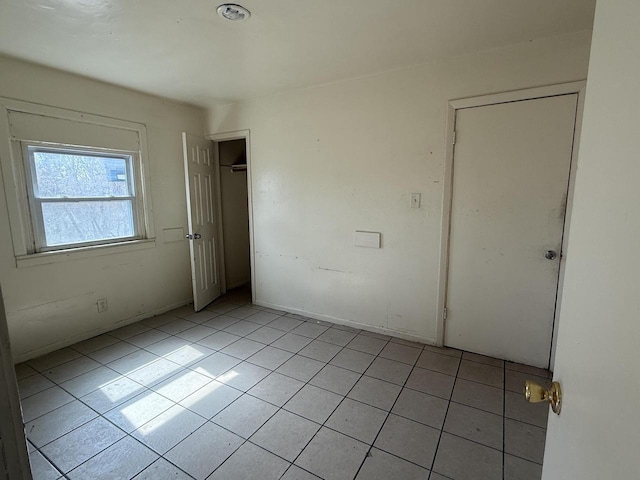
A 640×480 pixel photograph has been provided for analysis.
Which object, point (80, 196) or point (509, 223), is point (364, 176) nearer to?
point (509, 223)

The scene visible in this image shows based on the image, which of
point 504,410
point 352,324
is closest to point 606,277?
point 504,410

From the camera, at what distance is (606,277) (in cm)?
49

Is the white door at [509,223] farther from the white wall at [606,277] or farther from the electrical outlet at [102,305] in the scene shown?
the electrical outlet at [102,305]

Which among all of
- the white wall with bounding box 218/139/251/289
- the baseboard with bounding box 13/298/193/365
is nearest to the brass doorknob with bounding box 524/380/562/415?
the baseboard with bounding box 13/298/193/365

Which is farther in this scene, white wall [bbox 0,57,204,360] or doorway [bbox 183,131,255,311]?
doorway [bbox 183,131,255,311]

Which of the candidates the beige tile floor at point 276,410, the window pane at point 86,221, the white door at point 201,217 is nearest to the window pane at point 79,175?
the window pane at point 86,221

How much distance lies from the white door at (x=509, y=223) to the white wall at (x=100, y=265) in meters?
3.05

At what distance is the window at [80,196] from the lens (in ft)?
8.48

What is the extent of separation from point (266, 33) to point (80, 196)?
2.25 metres

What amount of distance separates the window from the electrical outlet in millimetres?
573

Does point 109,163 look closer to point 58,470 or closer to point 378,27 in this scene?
point 58,470

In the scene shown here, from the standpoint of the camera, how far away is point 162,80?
2836 mm

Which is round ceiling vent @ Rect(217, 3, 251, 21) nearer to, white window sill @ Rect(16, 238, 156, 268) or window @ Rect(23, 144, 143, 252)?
window @ Rect(23, 144, 143, 252)

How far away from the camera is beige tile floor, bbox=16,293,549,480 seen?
5.13 feet
